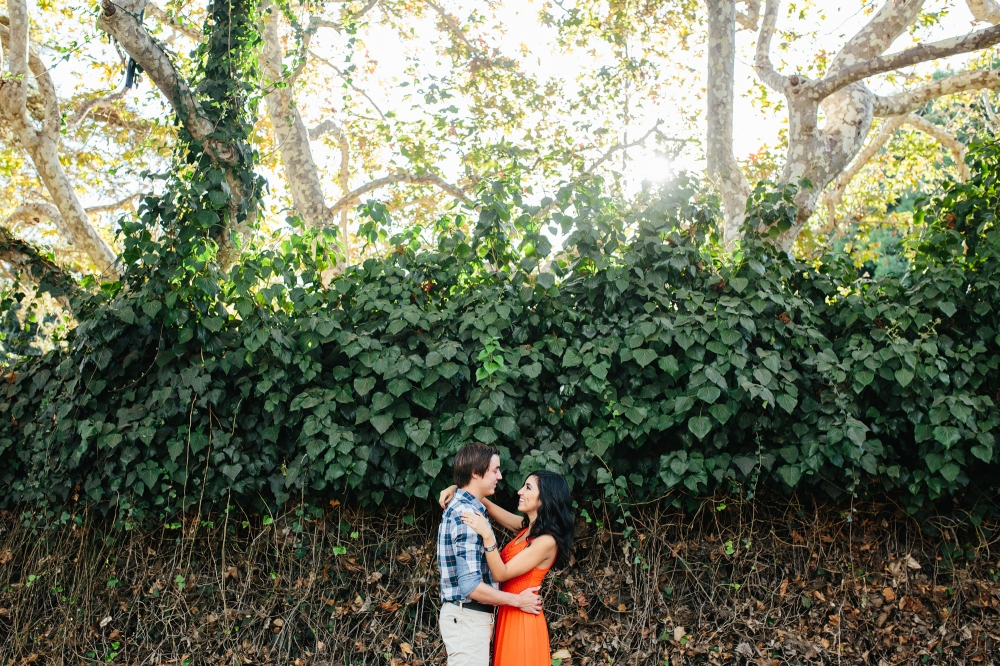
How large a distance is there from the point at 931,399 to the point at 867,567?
3.32ft

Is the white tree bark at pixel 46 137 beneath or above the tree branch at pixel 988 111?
beneath

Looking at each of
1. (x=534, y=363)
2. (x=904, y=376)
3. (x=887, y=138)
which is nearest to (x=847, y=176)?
(x=887, y=138)

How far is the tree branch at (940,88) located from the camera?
630cm

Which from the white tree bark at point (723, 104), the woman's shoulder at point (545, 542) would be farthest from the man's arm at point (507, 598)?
the white tree bark at point (723, 104)

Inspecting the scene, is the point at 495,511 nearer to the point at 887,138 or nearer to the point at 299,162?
the point at 299,162

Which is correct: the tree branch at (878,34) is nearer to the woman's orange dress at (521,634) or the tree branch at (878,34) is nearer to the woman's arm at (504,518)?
the woman's arm at (504,518)

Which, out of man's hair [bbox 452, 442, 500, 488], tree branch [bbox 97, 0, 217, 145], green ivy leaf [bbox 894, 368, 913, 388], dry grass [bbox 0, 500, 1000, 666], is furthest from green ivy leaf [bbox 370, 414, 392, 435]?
green ivy leaf [bbox 894, 368, 913, 388]

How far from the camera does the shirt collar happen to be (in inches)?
121

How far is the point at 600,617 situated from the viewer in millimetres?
4363

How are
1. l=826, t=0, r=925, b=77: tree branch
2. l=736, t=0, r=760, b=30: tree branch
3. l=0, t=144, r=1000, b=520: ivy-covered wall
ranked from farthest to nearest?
l=736, t=0, r=760, b=30: tree branch < l=826, t=0, r=925, b=77: tree branch < l=0, t=144, r=1000, b=520: ivy-covered wall

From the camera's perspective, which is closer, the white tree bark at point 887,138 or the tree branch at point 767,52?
the tree branch at point 767,52

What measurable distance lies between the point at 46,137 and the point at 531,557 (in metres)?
6.42

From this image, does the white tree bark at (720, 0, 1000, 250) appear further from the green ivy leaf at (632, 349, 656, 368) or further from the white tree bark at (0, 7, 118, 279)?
the white tree bark at (0, 7, 118, 279)

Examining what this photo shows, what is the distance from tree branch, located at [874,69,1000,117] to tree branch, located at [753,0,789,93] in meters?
0.88
